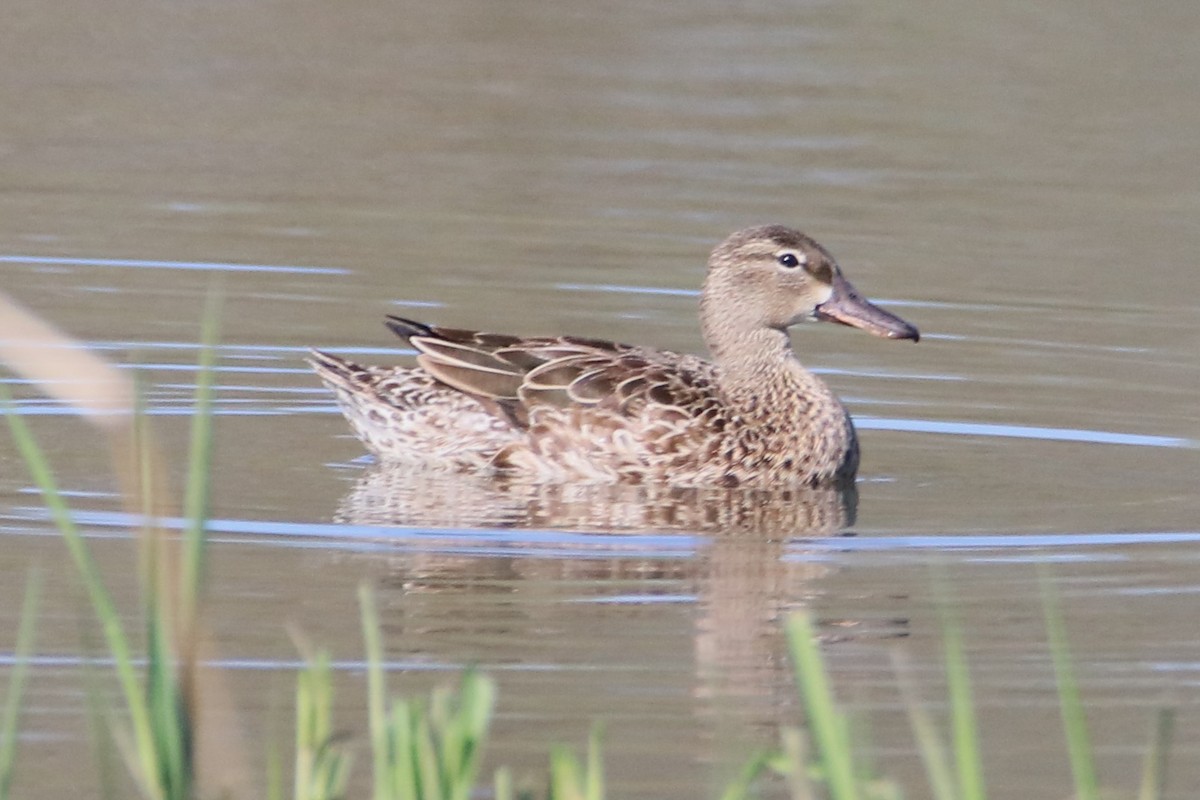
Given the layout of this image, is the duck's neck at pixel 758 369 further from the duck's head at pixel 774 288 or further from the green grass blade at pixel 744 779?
the green grass blade at pixel 744 779

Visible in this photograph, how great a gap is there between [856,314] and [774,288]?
344mm

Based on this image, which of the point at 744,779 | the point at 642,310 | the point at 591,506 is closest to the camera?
the point at 744,779

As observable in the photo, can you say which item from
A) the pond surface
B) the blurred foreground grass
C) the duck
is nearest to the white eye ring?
the duck

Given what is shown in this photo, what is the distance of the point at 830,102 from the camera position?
1548cm

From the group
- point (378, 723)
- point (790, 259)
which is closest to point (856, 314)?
point (790, 259)

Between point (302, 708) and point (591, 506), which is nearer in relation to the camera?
point (302, 708)

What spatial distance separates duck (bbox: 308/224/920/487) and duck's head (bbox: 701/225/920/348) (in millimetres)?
71

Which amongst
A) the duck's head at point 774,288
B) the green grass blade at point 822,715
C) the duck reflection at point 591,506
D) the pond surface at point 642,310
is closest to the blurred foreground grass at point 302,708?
the green grass blade at point 822,715

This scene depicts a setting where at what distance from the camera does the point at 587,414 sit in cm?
837

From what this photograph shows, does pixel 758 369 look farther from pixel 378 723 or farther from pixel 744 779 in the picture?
pixel 744 779

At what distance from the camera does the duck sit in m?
8.38

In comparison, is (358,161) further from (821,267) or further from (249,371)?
(821,267)

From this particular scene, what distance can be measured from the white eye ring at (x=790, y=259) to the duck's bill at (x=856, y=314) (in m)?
0.15

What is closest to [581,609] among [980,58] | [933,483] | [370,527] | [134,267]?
[370,527]
